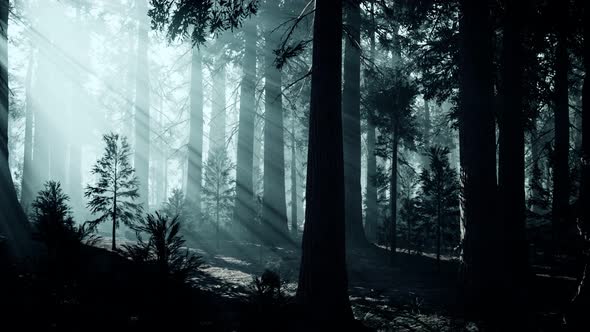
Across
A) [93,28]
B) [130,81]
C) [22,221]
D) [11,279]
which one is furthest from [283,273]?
[93,28]

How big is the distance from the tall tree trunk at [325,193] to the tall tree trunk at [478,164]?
10.9 ft

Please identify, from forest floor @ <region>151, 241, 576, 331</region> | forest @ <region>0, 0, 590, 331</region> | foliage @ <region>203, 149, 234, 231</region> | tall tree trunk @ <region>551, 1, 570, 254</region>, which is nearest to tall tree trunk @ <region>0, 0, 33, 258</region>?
forest @ <region>0, 0, 590, 331</region>

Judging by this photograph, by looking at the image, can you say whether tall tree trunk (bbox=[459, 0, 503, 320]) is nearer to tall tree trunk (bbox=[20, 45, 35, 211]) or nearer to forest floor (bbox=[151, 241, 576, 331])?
forest floor (bbox=[151, 241, 576, 331])

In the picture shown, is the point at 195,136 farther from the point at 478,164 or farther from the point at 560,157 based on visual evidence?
the point at 560,157

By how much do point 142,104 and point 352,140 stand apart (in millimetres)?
14295

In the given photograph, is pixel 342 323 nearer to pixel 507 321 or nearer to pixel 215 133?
pixel 507 321

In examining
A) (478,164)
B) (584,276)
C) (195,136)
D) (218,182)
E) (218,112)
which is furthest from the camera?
(218,112)

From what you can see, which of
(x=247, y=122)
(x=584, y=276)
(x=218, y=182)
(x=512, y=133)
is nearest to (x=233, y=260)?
(x=218, y=182)

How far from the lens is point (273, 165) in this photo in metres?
16.7

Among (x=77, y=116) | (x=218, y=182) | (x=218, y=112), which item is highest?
(x=77, y=116)

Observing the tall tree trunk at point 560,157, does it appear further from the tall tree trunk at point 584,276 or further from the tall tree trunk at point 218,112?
the tall tree trunk at point 218,112

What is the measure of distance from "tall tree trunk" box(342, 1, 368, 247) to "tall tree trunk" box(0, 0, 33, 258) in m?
10.2

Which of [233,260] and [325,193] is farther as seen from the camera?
[233,260]

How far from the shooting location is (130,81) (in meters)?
26.5
